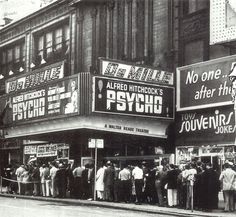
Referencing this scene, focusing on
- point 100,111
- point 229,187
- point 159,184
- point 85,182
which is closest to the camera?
point 229,187

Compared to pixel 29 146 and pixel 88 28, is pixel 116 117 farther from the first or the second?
pixel 29 146

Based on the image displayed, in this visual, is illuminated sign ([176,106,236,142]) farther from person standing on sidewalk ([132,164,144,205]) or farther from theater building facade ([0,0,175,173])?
person standing on sidewalk ([132,164,144,205])

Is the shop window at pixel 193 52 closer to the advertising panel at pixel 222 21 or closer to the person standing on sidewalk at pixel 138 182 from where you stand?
the advertising panel at pixel 222 21

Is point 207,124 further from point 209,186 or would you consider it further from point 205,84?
point 209,186

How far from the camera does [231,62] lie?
23625 millimetres

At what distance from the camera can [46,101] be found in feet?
A: 88.5

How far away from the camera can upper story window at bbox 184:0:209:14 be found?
1035 inches

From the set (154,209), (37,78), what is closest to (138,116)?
(154,209)

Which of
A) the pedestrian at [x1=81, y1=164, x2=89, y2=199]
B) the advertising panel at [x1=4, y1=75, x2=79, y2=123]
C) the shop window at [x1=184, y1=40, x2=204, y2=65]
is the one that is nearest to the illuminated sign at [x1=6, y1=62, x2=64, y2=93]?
the advertising panel at [x1=4, y1=75, x2=79, y2=123]

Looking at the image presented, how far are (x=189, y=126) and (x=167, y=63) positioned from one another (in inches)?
139

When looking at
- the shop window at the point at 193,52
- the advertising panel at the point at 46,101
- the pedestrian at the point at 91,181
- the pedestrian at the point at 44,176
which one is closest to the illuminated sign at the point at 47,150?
the advertising panel at the point at 46,101

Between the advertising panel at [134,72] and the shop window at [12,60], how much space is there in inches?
597

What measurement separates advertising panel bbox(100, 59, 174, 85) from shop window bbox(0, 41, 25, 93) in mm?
15174

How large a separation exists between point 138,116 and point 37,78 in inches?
254
